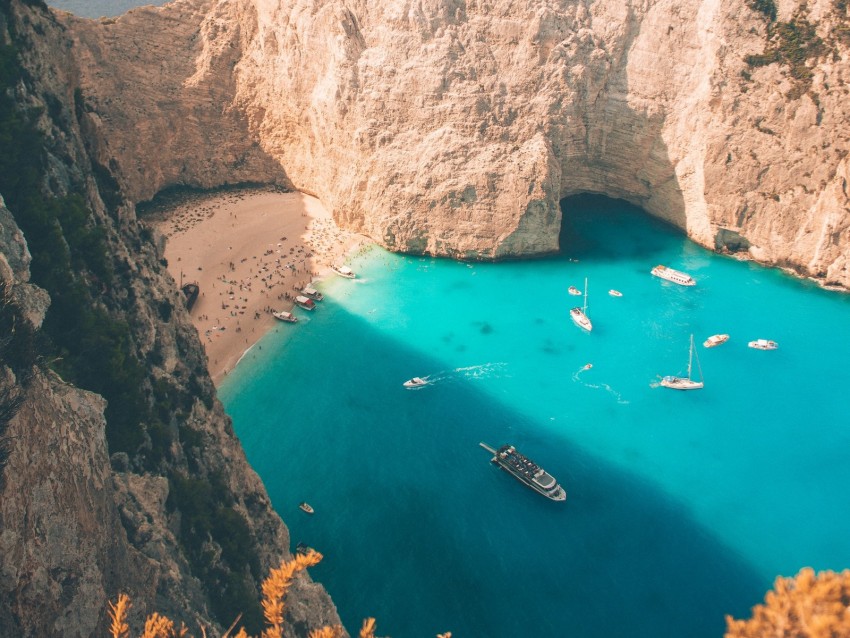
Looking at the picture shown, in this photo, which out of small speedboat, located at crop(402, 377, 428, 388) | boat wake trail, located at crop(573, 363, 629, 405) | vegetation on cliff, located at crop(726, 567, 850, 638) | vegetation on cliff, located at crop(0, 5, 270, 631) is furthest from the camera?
small speedboat, located at crop(402, 377, 428, 388)

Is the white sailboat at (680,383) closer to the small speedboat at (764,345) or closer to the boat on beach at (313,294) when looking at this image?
the small speedboat at (764,345)

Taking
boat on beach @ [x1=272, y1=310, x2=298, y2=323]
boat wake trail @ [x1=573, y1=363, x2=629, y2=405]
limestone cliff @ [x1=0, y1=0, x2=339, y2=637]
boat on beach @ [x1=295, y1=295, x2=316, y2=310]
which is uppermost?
limestone cliff @ [x1=0, y1=0, x2=339, y2=637]

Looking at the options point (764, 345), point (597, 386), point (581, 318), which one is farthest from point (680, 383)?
point (581, 318)

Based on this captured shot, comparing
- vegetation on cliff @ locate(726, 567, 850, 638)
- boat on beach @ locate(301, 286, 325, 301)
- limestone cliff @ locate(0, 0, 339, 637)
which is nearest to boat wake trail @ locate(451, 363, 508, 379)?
boat on beach @ locate(301, 286, 325, 301)

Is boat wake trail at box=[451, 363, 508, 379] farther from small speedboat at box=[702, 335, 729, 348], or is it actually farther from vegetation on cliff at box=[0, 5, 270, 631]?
vegetation on cliff at box=[0, 5, 270, 631]

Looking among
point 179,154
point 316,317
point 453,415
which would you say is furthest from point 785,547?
point 179,154

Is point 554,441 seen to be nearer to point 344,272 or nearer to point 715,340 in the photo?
point 715,340
